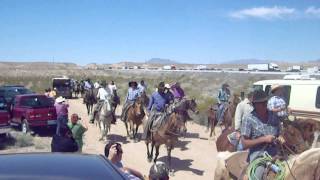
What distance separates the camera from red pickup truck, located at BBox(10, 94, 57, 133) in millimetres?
21391

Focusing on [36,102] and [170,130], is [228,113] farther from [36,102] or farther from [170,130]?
[36,102]

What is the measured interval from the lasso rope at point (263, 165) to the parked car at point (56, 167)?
3307mm

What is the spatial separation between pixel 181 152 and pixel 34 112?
6983 mm

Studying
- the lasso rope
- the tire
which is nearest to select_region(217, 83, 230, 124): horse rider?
the tire

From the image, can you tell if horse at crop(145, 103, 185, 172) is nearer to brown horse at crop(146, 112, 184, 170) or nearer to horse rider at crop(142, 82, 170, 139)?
brown horse at crop(146, 112, 184, 170)

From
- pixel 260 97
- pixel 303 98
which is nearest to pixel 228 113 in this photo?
pixel 303 98

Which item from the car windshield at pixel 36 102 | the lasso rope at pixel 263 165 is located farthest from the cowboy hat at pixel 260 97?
the car windshield at pixel 36 102

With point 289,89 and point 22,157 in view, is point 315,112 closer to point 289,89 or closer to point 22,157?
point 289,89

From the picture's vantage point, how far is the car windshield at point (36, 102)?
2172 cm

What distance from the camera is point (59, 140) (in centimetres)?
916

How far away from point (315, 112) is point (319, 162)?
413 inches

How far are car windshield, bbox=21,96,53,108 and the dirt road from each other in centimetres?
214

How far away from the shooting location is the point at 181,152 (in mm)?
17703

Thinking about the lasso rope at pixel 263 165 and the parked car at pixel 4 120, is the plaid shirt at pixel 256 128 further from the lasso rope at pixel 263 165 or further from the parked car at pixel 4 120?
the parked car at pixel 4 120
